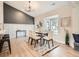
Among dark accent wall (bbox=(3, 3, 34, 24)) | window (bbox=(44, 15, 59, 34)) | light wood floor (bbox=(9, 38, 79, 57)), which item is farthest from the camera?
window (bbox=(44, 15, 59, 34))

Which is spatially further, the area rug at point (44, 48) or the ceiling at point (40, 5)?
the area rug at point (44, 48)

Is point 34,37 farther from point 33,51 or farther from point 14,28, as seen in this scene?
point 14,28

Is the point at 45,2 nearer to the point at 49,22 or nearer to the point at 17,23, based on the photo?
the point at 49,22

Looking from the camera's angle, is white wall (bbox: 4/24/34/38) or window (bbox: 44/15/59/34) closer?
white wall (bbox: 4/24/34/38)

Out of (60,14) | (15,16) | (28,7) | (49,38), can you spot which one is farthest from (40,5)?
(49,38)

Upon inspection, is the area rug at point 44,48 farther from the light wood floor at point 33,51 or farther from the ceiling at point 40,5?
the ceiling at point 40,5

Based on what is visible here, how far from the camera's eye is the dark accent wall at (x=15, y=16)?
2.77 metres

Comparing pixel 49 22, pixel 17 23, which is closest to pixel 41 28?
pixel 49 22

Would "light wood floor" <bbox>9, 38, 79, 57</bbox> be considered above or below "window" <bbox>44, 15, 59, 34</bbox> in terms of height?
below

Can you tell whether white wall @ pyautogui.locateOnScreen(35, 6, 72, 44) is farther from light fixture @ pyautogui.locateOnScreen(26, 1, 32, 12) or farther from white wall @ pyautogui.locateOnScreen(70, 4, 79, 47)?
light fixture @ pyautogui.locateOnScreen(26, 1, 32, 12)

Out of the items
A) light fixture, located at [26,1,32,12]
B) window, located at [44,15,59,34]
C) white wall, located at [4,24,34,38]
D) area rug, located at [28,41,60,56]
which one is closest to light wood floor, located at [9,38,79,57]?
area rug, located at [28,41,60,56]

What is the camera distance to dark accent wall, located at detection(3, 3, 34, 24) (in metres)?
2.77

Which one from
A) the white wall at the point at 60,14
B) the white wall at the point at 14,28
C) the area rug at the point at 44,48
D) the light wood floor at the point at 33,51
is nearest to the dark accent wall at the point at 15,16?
the white wall at the point at 14,28

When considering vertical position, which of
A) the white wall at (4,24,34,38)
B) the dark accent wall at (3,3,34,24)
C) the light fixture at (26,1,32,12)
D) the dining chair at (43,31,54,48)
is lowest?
the dining chair at (43,31,54,48)
